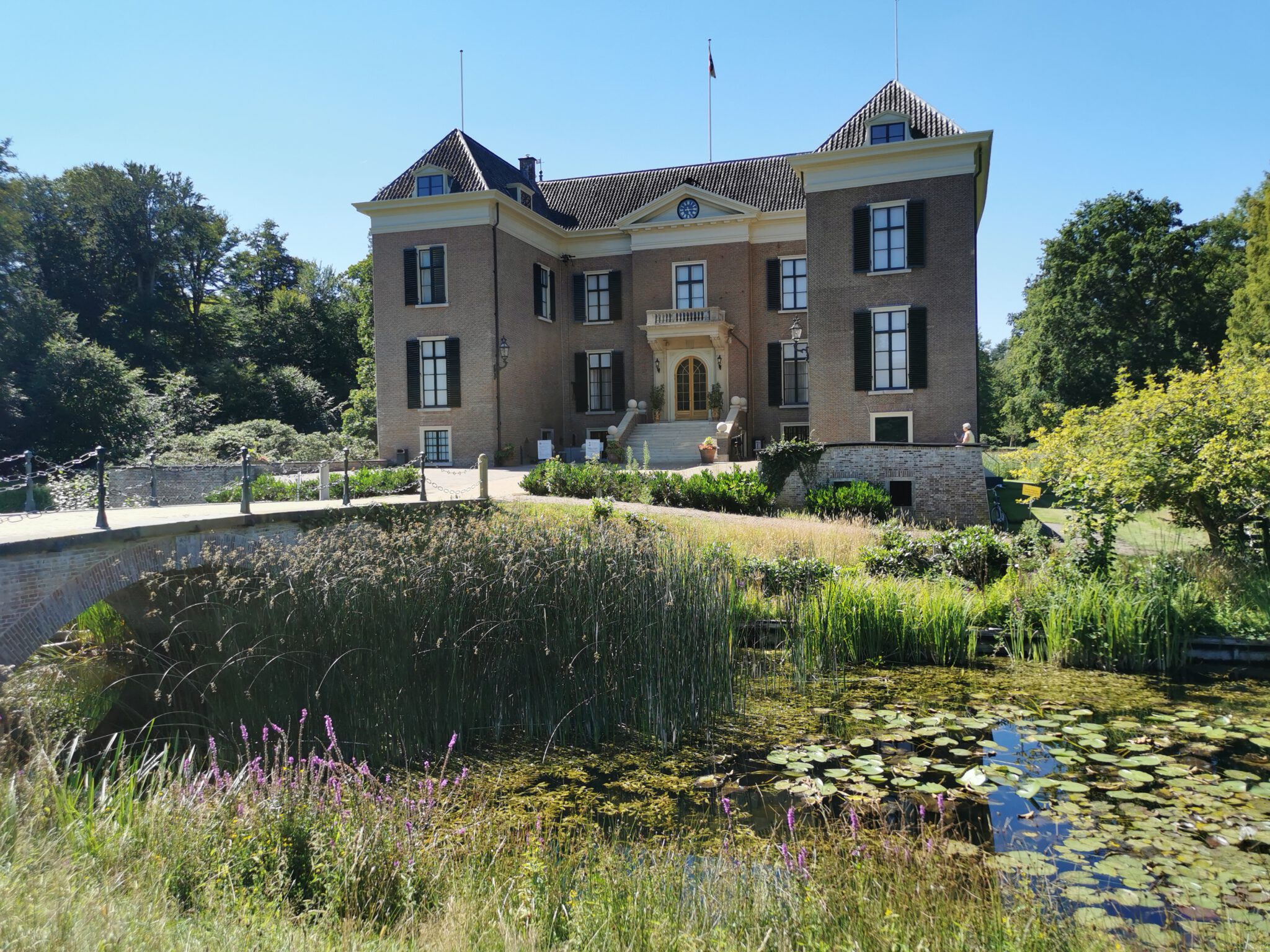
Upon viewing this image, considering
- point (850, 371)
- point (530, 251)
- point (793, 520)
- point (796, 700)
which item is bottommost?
point (796, 700)

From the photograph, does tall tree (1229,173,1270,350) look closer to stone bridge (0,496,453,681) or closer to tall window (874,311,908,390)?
tall window (874,311,908,390)

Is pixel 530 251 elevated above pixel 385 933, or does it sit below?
above

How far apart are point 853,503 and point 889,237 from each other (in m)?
8.79

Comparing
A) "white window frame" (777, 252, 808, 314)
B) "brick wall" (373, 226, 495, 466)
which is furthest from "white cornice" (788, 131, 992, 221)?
"brick wall" (373, 226, 495, 466)

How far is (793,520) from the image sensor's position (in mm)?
14758

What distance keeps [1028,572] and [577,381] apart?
18.8 metres

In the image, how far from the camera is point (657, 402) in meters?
26.3

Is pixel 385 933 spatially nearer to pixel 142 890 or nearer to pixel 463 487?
pixel 142 890

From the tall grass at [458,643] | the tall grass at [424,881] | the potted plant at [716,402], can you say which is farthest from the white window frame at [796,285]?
the tall grass at [424,881]

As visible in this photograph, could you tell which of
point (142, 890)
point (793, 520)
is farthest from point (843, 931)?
point (793, 520)

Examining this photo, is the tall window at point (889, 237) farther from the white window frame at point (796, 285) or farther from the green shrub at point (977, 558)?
the green shrub at point (977, 558)

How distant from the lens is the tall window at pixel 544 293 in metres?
26.9

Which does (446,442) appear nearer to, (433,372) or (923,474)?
(433,372)

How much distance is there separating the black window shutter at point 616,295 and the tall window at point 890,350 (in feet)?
29.2
